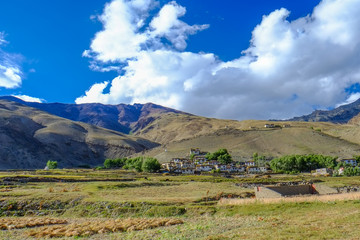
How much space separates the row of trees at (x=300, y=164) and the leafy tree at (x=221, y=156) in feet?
93.3

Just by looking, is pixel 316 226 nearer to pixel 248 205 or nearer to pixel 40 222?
pixel 248 205

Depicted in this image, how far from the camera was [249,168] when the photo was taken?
446ft

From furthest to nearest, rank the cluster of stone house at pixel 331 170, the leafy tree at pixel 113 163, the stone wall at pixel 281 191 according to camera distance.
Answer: the leafy tree at pixel 113 163 → the cluster of stone house at pixel 331 170 → the stone wall at pixel 281 191

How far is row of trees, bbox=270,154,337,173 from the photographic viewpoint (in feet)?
425

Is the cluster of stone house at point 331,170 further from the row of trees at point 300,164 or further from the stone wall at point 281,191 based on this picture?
the stone wall at point 281,191

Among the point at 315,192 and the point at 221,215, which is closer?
the point at 221,215

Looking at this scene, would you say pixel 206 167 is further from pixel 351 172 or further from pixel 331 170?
pixel 351 172

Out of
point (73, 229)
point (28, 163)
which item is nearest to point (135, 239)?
point (73, 229)

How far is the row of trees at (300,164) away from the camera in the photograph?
12950cm

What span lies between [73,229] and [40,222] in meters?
7.63

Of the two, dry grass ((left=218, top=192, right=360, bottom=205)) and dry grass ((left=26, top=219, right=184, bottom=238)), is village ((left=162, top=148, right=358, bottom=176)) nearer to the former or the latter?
dry grass ((left=218, top=192, right=360, bottom=205))

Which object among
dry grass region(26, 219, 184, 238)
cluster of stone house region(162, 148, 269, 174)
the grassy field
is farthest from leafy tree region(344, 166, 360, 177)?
dry grass region(26, 219, 184, 238)

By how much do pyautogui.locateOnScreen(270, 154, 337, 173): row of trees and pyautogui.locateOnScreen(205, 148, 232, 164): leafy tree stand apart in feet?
93.3

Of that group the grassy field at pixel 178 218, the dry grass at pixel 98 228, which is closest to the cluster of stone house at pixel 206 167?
the grassy field at pixel 178 218
